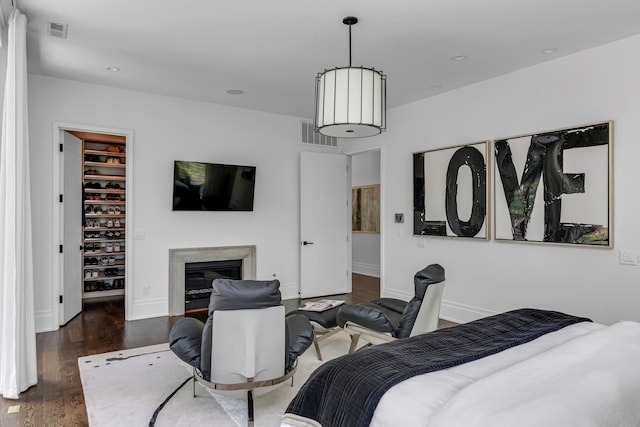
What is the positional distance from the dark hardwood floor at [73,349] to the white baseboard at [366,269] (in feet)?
5.89

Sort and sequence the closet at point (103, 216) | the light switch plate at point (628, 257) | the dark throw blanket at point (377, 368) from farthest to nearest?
1. the closet at point (103, 216)
2. the light switch plate at point (628, 257)
3. the dark throw blanket at point (377, 368)

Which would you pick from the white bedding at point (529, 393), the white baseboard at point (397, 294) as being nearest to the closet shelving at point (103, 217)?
the white baseboard at point (397, 294)

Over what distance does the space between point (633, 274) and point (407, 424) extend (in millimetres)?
3259

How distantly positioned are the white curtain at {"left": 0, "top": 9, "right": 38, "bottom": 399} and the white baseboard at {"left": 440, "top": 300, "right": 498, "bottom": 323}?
4278 mm

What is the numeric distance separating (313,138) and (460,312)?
3469mm

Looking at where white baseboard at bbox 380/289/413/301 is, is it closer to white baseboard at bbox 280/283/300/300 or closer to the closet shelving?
white baseboard at bbox 280/283/300/300

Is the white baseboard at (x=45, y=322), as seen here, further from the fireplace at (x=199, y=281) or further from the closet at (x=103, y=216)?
the closet at (x=103, y=216)

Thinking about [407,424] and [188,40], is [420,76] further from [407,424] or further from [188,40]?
[407,424]

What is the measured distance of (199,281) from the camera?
5.76 metres

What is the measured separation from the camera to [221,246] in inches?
233

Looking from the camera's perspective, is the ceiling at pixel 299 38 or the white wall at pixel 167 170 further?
the white wall at pixel 167 170

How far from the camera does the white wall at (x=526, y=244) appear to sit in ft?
12.0

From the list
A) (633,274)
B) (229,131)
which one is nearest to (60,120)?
(229,131)

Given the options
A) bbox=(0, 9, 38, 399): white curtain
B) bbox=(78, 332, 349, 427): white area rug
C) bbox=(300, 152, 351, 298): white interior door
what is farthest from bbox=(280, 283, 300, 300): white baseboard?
bbox=(0, 9, 38, 399): white curtain
